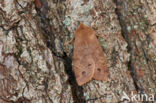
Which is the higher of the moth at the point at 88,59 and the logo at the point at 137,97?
the moth at the point at 88,59

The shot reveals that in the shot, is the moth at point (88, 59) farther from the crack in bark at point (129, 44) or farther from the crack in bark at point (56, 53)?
the crack in bark at point (129, 44)

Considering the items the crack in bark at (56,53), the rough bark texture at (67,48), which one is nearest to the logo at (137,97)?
the rough bark texture at (67,48)

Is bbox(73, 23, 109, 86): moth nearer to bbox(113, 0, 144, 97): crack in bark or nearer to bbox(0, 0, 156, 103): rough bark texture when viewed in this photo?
bbox(0, 0, 156, 103): rough bark texture

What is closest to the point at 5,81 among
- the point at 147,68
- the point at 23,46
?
the point at 23,46

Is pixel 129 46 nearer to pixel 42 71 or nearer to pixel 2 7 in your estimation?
pixel 42 71

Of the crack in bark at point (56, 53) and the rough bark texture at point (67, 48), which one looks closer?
the rough bark texture at point (67, 48)

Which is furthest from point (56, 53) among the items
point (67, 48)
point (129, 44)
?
point (129, 44)

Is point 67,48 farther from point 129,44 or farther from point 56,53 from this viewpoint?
point 129,44
